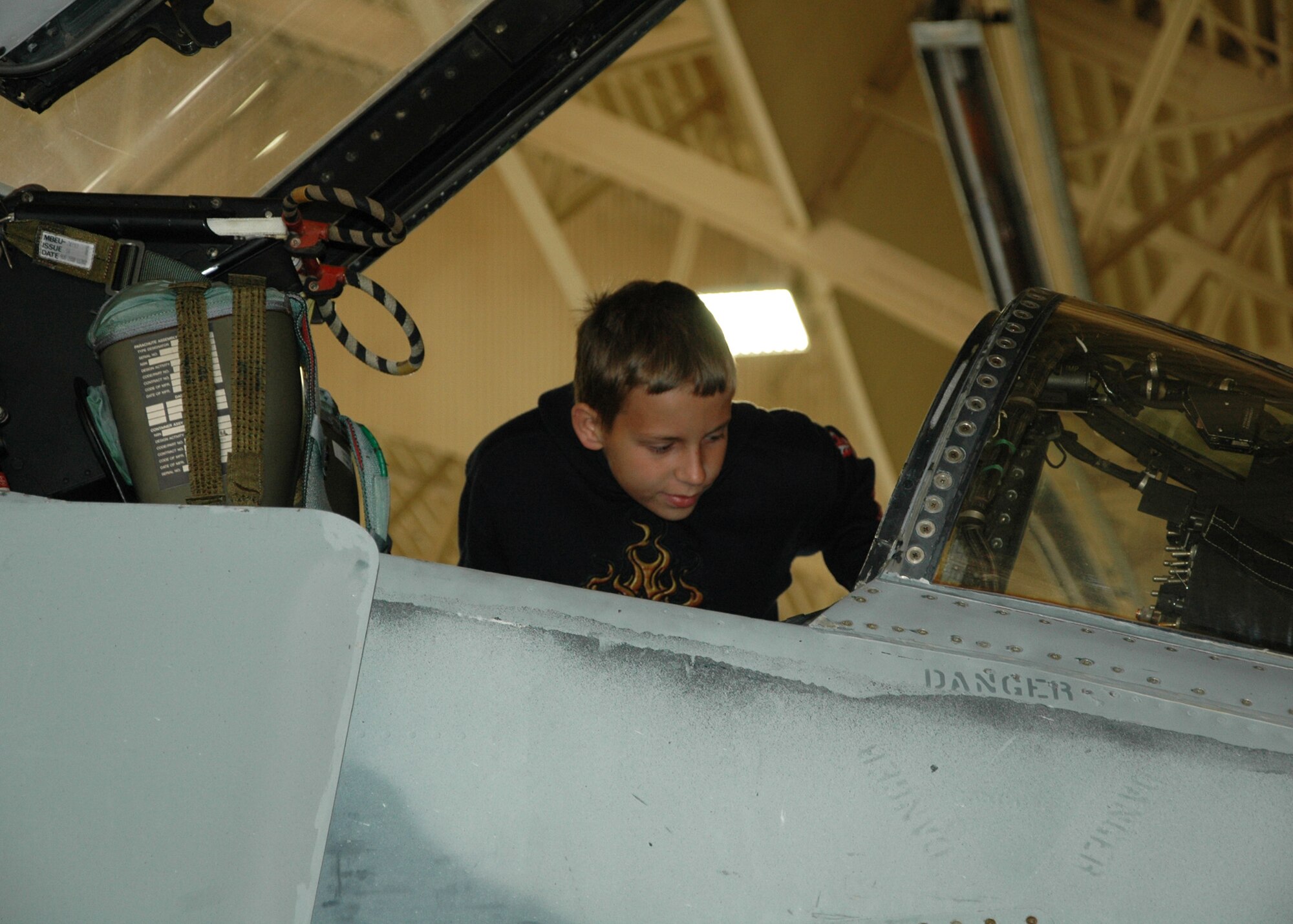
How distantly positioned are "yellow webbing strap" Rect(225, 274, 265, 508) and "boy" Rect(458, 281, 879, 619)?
59cm

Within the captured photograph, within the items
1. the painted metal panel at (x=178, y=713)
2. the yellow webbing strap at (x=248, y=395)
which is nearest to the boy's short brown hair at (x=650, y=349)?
the yellow webbing strap at (x=248, y=395)

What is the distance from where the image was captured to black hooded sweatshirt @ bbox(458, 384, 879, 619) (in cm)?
193

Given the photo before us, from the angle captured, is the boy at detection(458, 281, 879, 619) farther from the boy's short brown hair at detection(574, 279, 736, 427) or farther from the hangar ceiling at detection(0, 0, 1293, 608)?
the hangar ceiling at detection(0, 0, 1293, 608)

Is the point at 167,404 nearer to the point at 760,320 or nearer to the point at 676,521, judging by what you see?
the point at 676,521

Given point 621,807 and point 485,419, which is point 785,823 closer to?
point 621,807

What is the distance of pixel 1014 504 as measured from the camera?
143 centimetres

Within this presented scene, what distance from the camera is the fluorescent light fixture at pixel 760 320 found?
25.2ft

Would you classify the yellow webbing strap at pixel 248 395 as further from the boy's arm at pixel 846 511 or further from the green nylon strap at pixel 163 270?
the boy's arm at pixel 846 511

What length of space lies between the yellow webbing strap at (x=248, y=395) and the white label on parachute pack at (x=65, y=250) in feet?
0.95

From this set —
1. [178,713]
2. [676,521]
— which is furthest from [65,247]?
[676,521]

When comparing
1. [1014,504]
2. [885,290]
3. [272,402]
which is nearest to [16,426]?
[272,402]

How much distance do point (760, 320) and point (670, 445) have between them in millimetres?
6104

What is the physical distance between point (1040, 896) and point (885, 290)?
628 centimetres

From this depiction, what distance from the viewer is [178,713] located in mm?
1136
